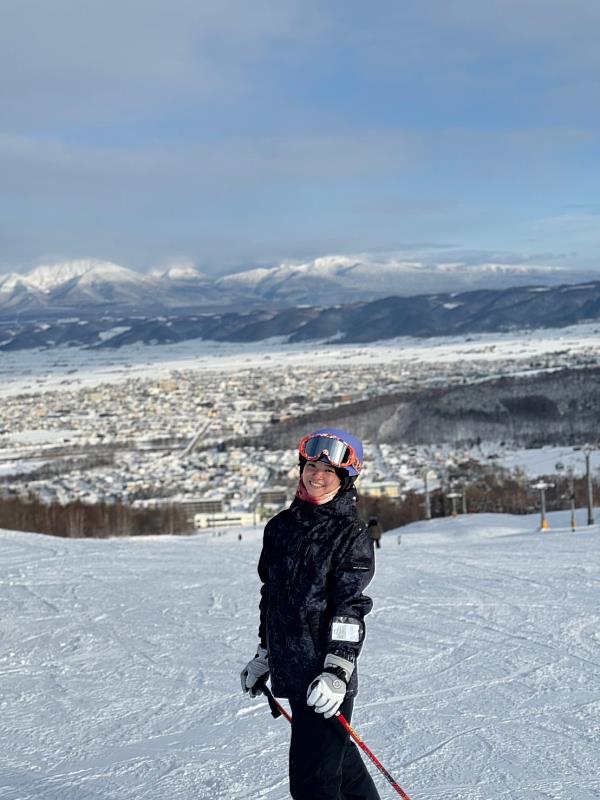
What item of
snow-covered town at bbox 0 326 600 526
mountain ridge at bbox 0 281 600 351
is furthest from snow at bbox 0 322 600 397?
mountain ridge at bbox 0 281 600 351

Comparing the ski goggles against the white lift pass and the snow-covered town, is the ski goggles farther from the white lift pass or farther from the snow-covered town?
the snow-covered town

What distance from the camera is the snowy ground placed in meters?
2.42

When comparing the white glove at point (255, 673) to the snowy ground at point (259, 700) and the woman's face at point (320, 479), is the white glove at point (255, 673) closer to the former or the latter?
the woman's face at point (320, 479)

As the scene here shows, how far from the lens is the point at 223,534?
50.6 feet

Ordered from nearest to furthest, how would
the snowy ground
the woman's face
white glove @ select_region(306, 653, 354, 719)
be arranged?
white glove @ select_region(306, 653, 354, 719), the woman's face, the snowy ground

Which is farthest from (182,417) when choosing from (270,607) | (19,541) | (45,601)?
(270,607)

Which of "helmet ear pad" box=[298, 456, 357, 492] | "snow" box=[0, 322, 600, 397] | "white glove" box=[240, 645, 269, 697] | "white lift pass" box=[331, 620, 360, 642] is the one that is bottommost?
"white glove" box=[240, 645, 269, 697]

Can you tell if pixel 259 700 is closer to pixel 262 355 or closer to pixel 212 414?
pixel 212 414

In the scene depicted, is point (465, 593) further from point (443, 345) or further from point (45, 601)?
point (443, 345)

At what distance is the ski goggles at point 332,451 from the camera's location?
6.01 ft

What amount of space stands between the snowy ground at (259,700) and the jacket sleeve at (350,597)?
0.72m

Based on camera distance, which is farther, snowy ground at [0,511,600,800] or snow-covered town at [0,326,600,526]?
snow-covered town at [0,326,600,526]

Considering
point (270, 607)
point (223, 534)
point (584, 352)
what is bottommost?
point (223, 534)

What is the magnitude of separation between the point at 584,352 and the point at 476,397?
26.2 metres
